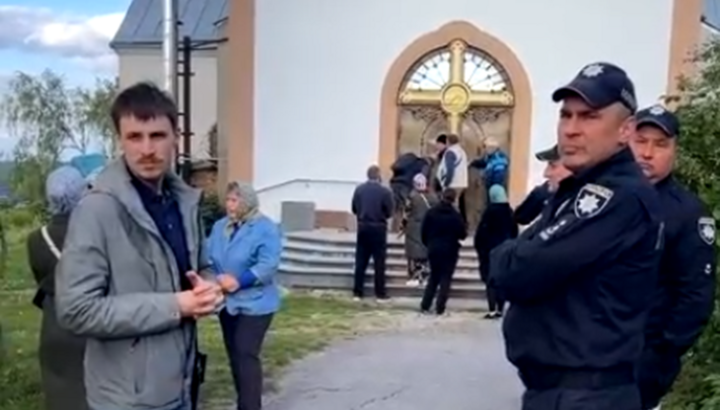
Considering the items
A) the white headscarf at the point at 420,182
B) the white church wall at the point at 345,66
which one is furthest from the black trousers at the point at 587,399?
the white church wall at the point at 345,66

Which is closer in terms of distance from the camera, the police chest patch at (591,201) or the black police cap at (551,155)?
the police chest patch at (591,201)

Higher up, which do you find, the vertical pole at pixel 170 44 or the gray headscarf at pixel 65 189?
the vertical pole at pixel 170 44

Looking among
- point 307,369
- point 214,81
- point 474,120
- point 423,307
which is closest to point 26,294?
point 423,307

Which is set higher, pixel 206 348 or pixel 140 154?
pixel 140 154

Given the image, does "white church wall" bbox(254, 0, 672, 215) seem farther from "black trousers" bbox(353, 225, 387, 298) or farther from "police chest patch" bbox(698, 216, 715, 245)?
"police chest patch" bbox(698, 216, 715, 245)

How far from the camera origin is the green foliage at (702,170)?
23.5ft

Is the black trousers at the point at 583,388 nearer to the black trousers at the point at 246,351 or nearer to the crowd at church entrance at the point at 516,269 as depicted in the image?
the crowd at church entrance at the point at 516,269

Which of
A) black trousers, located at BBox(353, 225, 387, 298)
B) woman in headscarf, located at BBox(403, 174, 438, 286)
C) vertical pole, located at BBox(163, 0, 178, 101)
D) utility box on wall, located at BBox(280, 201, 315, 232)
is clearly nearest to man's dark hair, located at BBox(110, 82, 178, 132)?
vertical pole, located at BBox(163, 0, 178, 101)

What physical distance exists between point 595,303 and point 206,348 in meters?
7.96

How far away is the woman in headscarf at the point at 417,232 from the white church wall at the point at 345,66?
14.2 feet

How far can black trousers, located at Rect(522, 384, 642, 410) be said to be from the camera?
11.9ft

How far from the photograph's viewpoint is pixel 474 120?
839 inches

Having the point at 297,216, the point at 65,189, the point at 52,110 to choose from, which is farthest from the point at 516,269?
the point at 52,110

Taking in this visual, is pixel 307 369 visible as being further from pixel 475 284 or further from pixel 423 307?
pixel 475 284
